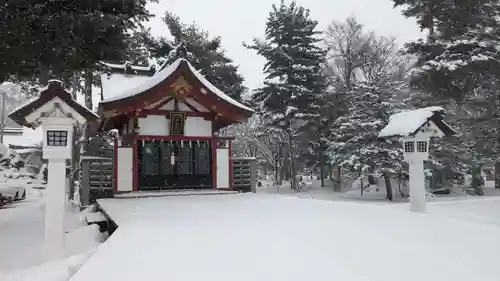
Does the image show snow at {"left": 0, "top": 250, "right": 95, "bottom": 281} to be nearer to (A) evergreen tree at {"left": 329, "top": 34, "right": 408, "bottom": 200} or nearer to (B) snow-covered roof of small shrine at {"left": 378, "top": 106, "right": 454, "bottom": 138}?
(B) snow-covered roof of small shrine at {"left": 378, "top": 106, "right": 454, "bottom": 138}

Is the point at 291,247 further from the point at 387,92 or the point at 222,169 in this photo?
the point at 387,92

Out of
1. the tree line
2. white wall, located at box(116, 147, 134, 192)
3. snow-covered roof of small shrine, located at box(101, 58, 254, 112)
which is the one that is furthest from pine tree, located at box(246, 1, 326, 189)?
white wall, located at box(116, 147, 134, 192)

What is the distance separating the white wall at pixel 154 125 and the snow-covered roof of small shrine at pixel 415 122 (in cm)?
642

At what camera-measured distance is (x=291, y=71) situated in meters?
24.0

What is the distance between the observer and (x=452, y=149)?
2109cm

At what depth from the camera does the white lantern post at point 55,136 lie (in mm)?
Result: 6070

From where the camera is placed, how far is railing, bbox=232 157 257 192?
41.3 ft

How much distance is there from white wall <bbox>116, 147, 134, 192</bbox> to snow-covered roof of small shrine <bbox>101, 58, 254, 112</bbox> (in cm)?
167

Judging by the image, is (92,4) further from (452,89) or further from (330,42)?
(330,42)

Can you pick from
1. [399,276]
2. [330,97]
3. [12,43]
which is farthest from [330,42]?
[399,276]

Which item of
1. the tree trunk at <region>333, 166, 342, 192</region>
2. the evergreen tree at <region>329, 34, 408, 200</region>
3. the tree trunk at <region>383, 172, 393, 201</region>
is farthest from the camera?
the tree trunk at <region>333, 166, 342, 192</region>

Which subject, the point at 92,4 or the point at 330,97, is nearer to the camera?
the point at 92,4

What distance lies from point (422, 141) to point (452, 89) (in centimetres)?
1124

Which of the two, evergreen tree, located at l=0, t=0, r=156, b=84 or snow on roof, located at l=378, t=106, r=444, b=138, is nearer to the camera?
evergreen tree, located at l=0, t=0, r=156, b=84
